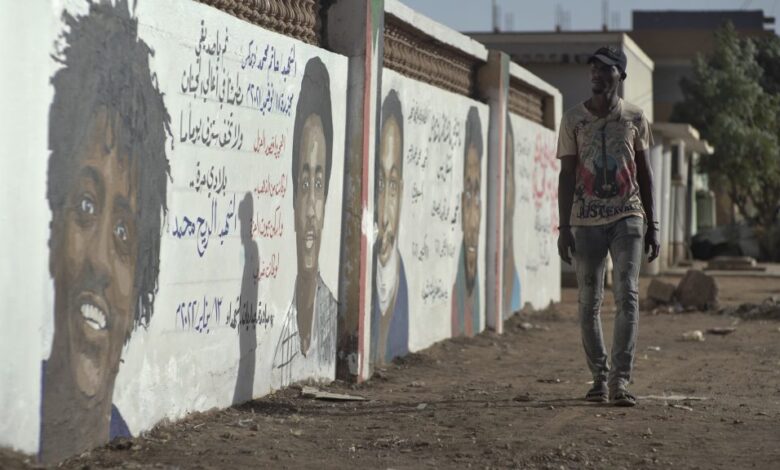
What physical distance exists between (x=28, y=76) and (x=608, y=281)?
1652 centimetres

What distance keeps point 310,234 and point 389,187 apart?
163cm

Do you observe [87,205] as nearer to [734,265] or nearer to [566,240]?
[566,240]

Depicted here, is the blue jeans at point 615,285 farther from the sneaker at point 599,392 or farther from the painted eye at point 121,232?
the painted eye at point 121,232

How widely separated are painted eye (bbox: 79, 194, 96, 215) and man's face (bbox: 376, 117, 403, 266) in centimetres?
382

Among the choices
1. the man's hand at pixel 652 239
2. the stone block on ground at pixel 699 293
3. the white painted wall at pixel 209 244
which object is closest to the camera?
the white painted wall at pixel 209 244

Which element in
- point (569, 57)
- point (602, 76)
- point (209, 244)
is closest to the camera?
point (209, 244)

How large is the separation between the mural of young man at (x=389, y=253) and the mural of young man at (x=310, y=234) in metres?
0.76

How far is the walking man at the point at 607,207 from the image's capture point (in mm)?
7070

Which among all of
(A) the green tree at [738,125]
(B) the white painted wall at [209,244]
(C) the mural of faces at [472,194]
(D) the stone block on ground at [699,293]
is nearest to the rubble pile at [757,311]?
(D) the stone block on ground at [699,293]

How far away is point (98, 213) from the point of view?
5.10 meters

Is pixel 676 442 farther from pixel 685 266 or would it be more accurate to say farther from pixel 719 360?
pixel 685 266

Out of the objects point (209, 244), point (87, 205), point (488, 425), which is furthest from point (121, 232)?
point (488, 425)

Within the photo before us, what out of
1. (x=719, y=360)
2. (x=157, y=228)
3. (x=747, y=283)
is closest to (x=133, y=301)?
(x=157, y=228)

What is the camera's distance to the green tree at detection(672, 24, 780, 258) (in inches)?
1330
